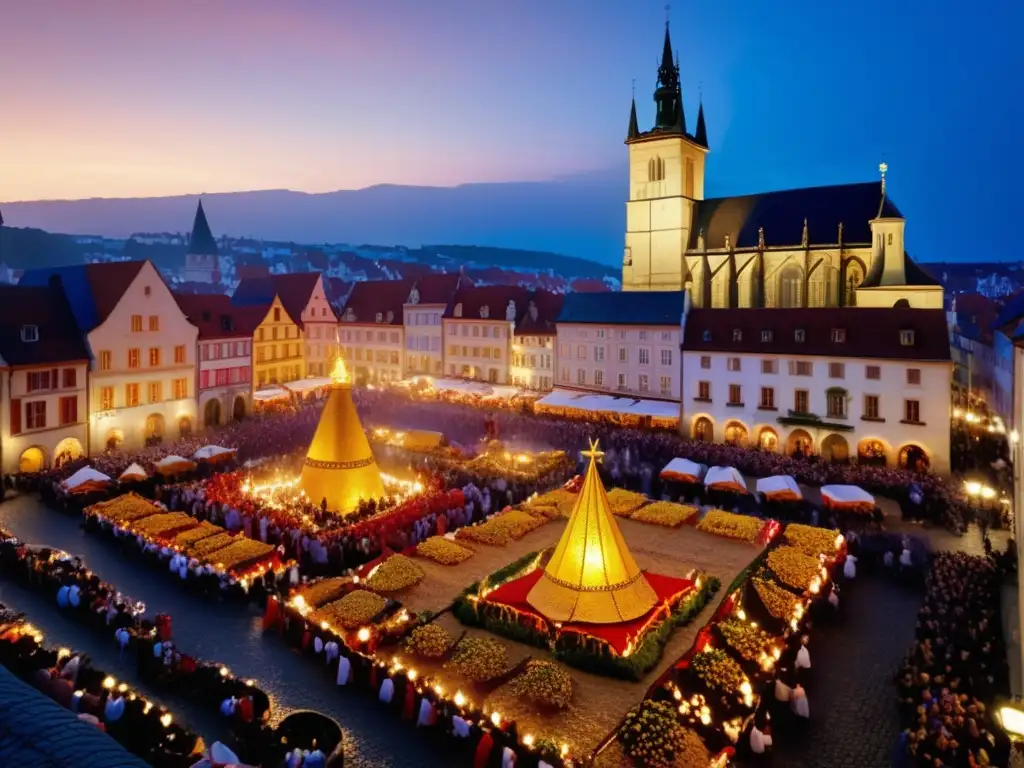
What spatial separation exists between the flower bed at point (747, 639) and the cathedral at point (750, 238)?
35034 mm

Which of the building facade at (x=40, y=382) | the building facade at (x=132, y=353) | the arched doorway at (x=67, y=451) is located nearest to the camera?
the building facade at (x=40, y=382)

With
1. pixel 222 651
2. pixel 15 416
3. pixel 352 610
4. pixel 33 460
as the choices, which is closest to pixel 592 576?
pixel 352 610

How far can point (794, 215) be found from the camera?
2119 inches

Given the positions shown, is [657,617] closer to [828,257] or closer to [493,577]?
[493,577]

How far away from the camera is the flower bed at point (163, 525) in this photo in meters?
22.7

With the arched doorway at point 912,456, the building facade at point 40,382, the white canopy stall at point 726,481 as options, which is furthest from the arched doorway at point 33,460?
the arched doorway at point 912,456

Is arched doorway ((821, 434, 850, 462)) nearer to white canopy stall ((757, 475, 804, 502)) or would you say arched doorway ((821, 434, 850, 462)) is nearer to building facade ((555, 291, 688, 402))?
white canopy stall ((757, 475, 804, 502))

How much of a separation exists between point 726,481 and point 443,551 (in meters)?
12.7

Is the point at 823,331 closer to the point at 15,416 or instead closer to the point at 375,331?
the point at 375,331

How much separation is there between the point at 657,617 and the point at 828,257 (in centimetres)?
4148

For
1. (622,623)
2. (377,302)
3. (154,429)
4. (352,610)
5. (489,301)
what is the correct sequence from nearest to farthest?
(622,623), (352,610), (154,429), (489,301), (377,302)

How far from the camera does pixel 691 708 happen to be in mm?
13977

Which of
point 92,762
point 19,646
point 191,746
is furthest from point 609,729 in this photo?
point 19,646

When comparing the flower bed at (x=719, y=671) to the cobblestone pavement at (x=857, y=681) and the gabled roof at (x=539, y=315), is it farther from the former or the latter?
the gabled roof at (x=539, y=315)
